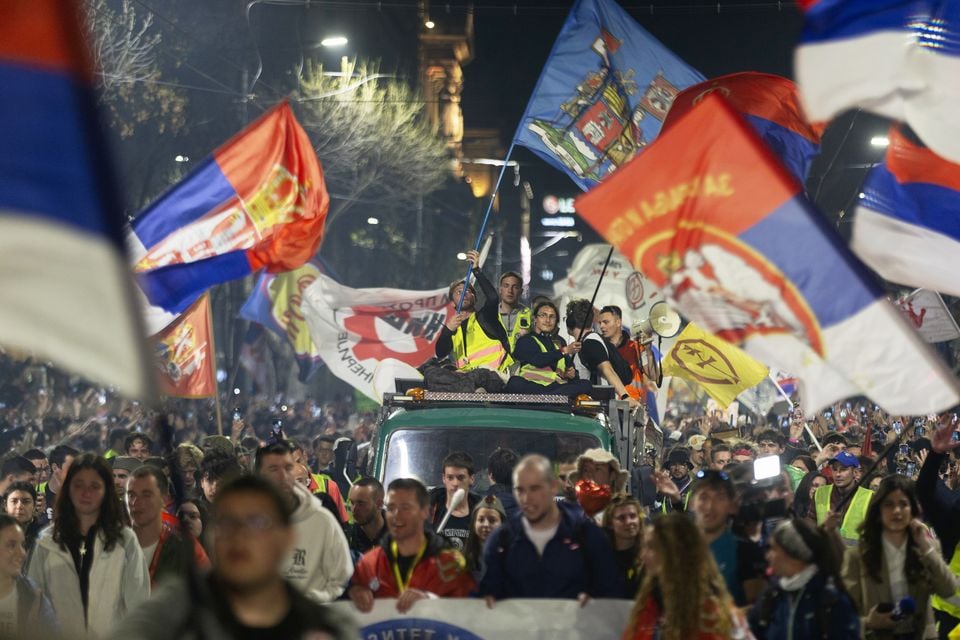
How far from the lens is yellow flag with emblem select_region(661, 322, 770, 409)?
63.7ft

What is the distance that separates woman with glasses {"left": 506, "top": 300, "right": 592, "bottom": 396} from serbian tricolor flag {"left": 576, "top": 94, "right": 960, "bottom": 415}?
5.09 m

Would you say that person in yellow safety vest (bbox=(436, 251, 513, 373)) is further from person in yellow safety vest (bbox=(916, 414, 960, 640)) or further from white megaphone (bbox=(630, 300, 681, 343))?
white megaphone (bbox=(630, 300, 681, 343))

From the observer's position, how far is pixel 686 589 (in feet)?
22.1

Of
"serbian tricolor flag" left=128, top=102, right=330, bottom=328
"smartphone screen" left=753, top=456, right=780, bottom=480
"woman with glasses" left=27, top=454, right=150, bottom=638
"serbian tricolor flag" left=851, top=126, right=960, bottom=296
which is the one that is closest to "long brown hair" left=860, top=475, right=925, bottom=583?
"smartphone screen" left=753, top=456, right=780, bottom=480

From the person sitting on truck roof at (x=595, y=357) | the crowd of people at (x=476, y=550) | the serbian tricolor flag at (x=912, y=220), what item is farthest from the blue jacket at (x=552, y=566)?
the person sitting on truck roof at (x=595, y=357)

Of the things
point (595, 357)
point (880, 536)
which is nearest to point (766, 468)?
point (880, 536)

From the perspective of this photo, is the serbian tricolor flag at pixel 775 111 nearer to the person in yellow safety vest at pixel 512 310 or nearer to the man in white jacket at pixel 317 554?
the person in yellow safety vest at pixel 512 310

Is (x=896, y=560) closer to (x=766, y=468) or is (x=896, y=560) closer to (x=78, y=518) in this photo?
(x=766, y=468)

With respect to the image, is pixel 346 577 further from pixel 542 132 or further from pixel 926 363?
pixel 542 132

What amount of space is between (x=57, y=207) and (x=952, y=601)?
6132mm

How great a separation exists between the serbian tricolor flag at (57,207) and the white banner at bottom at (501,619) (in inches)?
149

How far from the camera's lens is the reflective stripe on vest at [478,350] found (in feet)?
45.8

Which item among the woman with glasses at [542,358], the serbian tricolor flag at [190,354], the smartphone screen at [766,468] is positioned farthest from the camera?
the serbian tricolor flag at [190,354]

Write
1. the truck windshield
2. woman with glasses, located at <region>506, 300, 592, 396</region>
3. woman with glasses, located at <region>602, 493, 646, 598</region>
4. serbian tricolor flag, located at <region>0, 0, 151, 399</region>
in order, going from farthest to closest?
1. woman with glasses, located at <region>506, 300, 592, 396</region>
2. the truck windshield
3. woman with glasses, located at <region>602, 493, 646, 598</region>
4. serbian tricolor flag, located at <region>0, 0, 151, 399</region>
